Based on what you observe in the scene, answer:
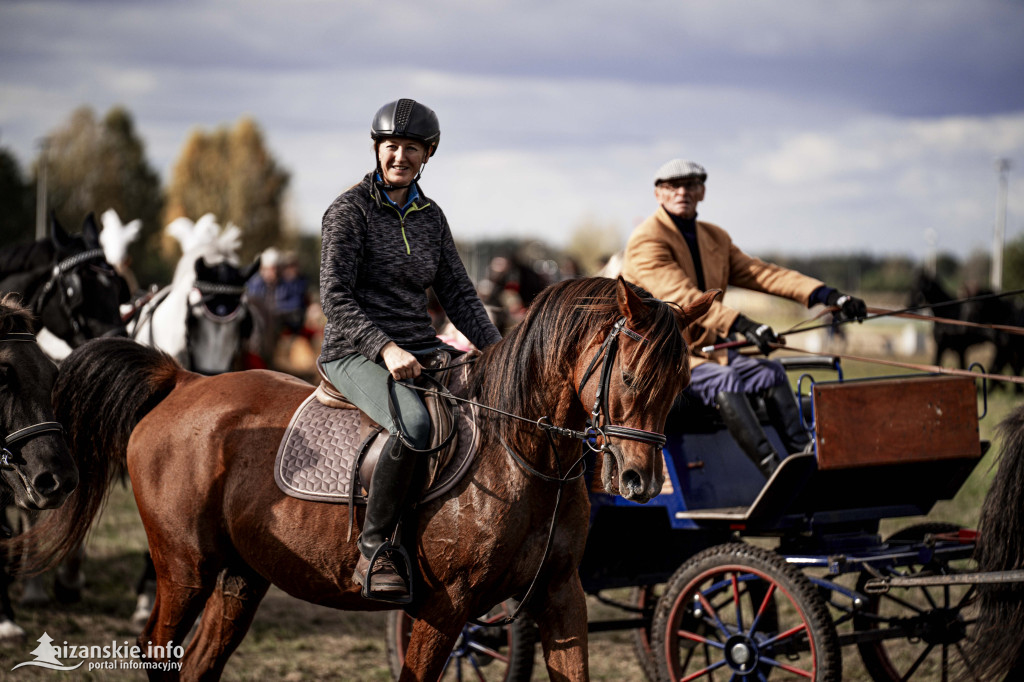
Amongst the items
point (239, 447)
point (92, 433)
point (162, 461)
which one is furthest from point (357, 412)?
point (92, 433)

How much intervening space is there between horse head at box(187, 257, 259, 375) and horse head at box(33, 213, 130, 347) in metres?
0.81

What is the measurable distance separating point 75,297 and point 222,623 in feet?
11.0

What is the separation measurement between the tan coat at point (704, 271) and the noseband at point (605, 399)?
1583mm

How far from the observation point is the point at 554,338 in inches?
123

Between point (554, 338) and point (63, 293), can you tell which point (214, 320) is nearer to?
point (63, 293)

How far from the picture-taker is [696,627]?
4590mm

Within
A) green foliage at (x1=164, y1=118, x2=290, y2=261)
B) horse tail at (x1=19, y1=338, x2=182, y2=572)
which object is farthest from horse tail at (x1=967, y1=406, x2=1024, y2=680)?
green foliage at (x1=164, y1=118, x2=290, y2=261)

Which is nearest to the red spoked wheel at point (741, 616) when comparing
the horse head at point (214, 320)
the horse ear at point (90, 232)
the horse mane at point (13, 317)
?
the horse mane at point (13, 317)

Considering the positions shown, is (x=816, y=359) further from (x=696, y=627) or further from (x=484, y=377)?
(x=484, y=377)

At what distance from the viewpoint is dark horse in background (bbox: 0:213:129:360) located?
6223 mm

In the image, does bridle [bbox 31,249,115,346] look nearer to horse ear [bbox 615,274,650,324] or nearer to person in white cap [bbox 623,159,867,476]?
person in white cap [bbox 623,159,867,476]

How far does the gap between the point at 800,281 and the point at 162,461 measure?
10.9ft

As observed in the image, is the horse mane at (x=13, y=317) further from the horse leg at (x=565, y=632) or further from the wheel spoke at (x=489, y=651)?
the wheel spoke at (x=489, y=651)

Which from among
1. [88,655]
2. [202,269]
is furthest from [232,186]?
[88,655]
